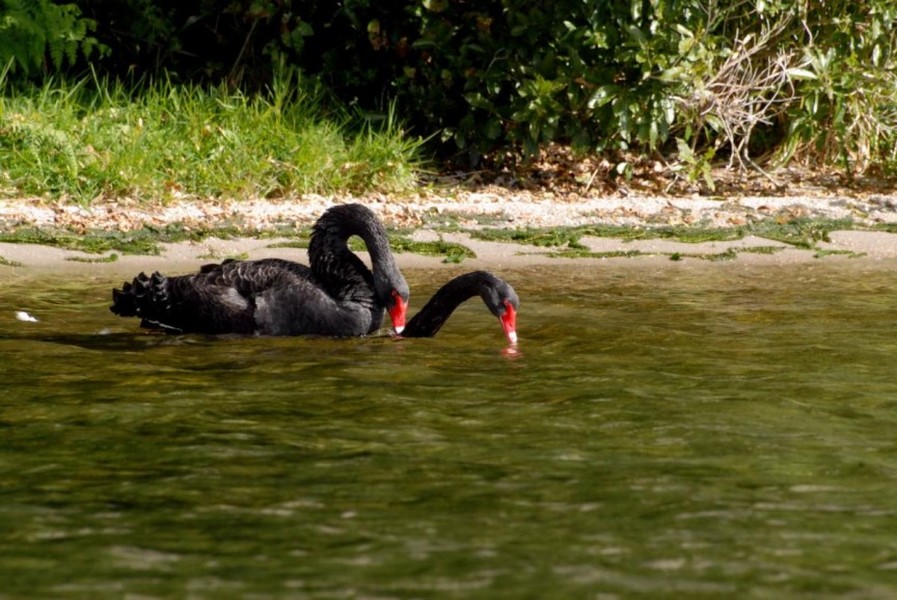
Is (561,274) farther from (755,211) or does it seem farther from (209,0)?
(209,0)

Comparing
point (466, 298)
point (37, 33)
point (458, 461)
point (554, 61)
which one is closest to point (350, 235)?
point (466, 298)

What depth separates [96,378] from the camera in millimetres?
5969

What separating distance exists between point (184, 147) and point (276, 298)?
394 cm

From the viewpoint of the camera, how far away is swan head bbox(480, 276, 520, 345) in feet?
22.2

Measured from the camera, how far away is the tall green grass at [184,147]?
10.1 meters

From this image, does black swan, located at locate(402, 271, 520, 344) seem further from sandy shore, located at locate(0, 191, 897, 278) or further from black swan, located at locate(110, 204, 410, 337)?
sandy shore, located at locate(0, 191, 897, 278)

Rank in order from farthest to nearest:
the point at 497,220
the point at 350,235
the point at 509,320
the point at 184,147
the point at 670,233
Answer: the point at 184,147
the point at 497,220
the point at 670,233
the point at 350,235
the point at 509,320

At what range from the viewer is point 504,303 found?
6.81m

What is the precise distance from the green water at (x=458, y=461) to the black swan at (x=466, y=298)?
4.6 inches

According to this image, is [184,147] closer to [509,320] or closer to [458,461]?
[509,320]

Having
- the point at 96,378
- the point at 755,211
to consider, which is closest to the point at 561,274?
the point at 755,211

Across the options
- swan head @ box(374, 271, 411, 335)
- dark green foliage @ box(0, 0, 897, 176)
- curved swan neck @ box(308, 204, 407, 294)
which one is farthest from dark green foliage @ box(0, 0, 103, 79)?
swan head @ box(374, 271, 411, 335)

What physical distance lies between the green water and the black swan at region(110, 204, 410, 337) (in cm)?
12

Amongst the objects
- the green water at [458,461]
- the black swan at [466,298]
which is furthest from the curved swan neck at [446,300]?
the green water at [458,461]
